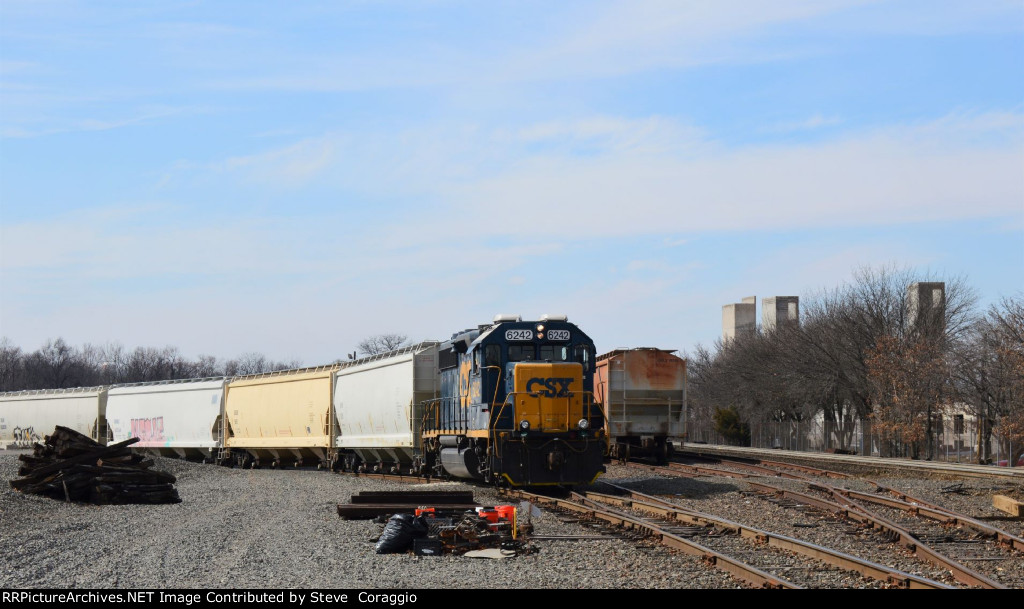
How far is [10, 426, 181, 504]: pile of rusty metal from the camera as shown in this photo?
61.4 ft

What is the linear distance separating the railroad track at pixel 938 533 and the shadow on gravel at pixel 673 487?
0.84 meters

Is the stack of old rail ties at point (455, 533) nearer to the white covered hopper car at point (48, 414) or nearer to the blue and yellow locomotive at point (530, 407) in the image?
the blue and yellow locomotive at point (530, 407)

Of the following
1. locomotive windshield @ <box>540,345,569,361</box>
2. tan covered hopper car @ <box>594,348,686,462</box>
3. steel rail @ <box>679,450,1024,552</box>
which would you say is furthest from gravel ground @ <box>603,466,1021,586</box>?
locomotive windshield @ <box>540,345,569,361</box>

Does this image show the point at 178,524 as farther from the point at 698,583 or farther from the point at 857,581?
the point at 857,581

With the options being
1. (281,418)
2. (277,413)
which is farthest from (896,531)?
(277,413)

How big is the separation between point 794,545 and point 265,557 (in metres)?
5.69

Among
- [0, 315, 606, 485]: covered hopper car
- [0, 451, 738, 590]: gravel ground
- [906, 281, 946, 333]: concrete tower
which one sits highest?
[906, 281, 946, 333]: concrete tower

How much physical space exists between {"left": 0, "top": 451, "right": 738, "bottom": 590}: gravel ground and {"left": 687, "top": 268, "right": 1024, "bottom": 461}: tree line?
22.3 meters

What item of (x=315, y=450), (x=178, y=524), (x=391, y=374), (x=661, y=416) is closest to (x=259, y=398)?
(x=315, y=450)

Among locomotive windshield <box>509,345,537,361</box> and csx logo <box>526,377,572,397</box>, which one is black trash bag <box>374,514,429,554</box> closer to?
csx logo <box>526,377,572,397</box>

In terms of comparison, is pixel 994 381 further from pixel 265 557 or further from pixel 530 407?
pixel 265 557

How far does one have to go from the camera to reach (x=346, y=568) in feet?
34.0
